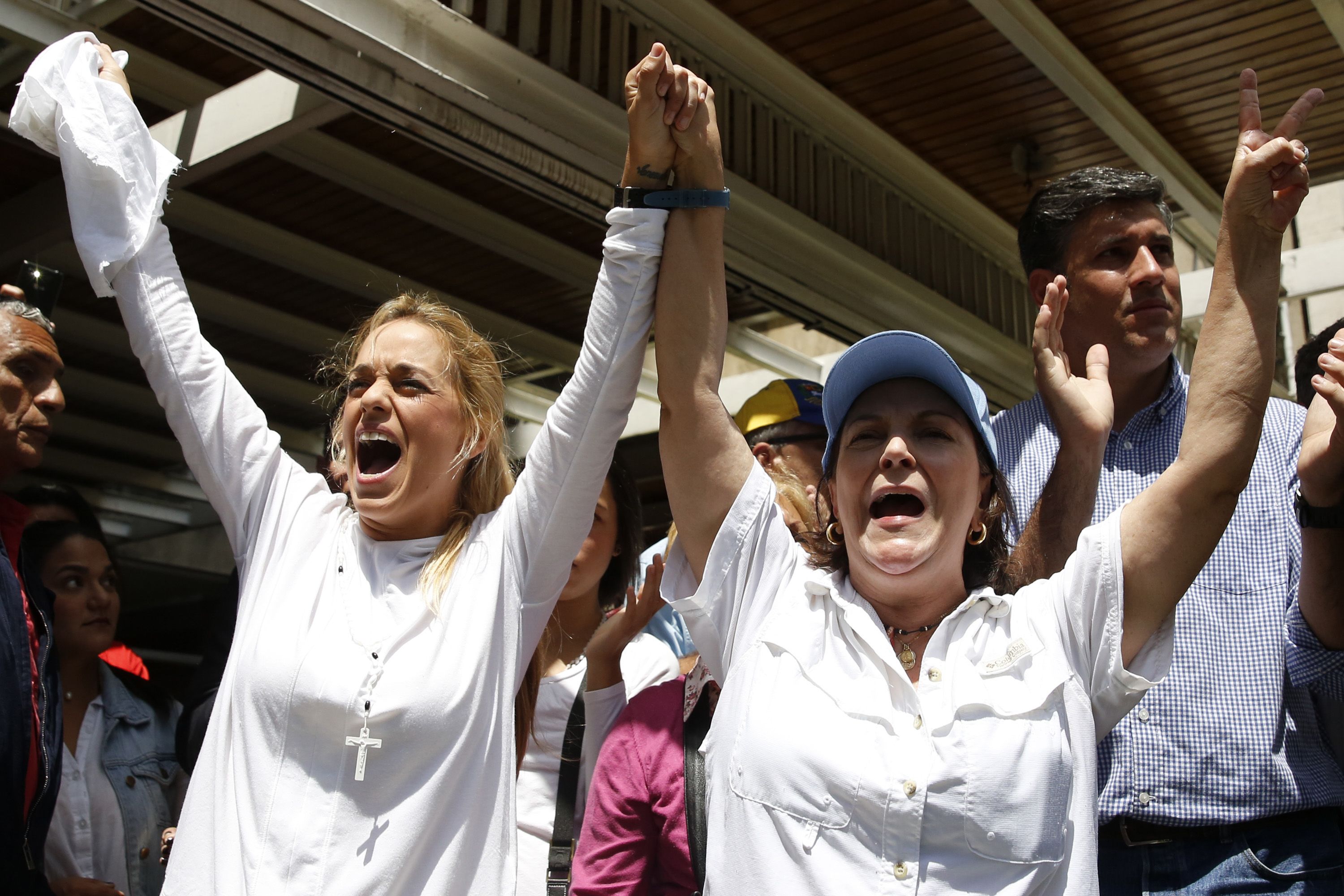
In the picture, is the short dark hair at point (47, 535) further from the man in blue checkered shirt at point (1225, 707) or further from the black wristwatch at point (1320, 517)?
the black wristwatch at point (1320, 517)

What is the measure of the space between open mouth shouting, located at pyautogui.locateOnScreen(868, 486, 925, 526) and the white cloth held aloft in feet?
4.62

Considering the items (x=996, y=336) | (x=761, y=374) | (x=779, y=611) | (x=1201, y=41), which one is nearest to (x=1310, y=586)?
(x=779, y=611)

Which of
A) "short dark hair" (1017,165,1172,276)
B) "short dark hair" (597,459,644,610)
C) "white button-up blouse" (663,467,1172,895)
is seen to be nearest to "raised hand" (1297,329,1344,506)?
"white button-up blouse" (663,467,1172,895)

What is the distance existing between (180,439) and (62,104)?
66 cm

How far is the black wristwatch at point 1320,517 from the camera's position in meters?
2.12

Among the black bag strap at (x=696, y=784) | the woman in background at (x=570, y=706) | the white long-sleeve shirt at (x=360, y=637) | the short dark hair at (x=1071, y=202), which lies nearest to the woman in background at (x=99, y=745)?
the woman in background at (x=570, y=706)

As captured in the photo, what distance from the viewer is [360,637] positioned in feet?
6.72

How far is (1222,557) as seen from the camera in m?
2.39

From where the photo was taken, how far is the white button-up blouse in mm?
1745

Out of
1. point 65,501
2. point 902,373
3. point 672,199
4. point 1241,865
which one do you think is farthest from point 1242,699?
point 65,501

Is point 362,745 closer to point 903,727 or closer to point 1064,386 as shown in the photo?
point 903,727

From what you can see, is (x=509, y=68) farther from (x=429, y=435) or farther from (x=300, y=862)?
(x=300, y=862)

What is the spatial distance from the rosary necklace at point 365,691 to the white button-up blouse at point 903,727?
50 cm

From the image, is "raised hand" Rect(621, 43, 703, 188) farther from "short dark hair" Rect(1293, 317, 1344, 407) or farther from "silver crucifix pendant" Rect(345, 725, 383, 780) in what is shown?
"short dark hair" Rect(1293, 317, 1344, 407)
